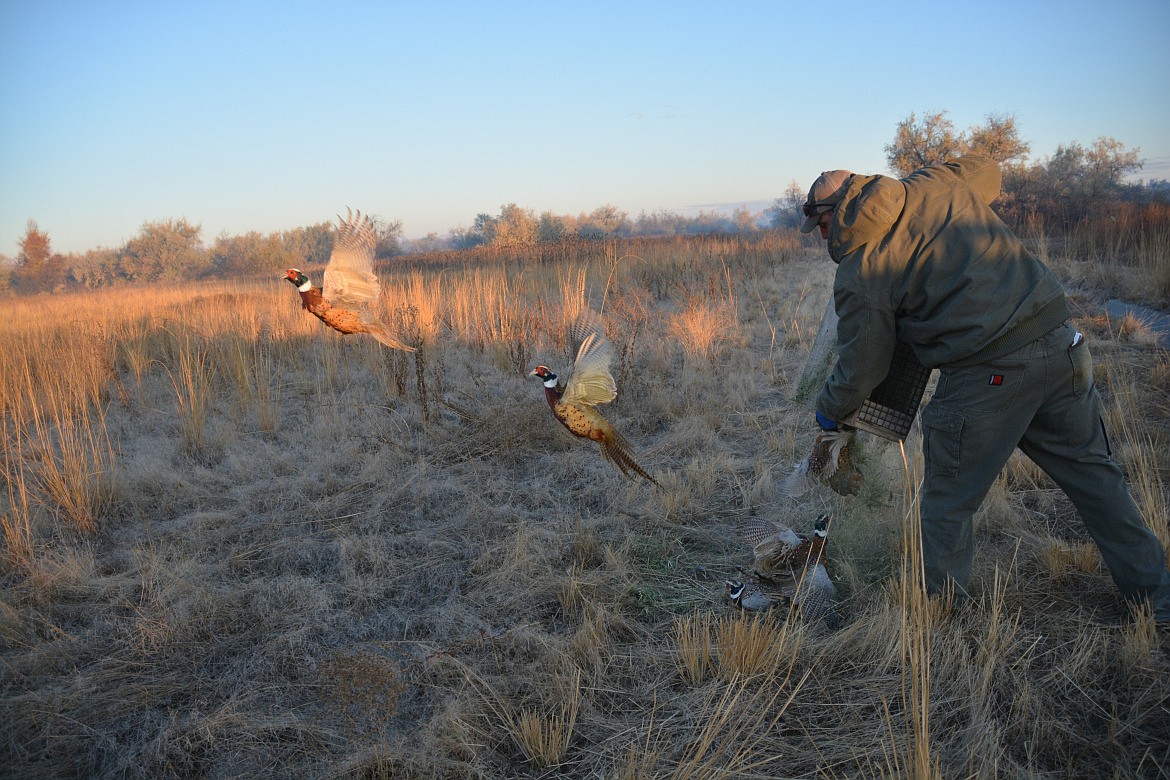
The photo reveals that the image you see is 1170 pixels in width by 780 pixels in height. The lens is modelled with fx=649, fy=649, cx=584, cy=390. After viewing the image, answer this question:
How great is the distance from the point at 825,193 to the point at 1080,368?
3.70 feet

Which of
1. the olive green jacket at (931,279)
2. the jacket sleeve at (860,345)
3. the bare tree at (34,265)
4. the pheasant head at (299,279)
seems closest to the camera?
the olive green jacket at (931,279)

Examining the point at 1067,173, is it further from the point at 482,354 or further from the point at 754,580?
the point at 754,580

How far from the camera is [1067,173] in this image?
68.1 feet

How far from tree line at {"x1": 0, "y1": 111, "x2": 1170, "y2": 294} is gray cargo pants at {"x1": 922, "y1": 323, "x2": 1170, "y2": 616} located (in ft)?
38.3

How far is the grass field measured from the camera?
220cm

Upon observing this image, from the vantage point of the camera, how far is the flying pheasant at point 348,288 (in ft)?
14.1

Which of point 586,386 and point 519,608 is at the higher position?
point 586,386

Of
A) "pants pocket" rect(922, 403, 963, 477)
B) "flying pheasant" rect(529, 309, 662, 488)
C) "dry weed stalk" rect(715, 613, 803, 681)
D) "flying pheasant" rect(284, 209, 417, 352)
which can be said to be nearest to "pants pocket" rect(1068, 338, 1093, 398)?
"pants pocket" rect(922, 403, 963, 477)

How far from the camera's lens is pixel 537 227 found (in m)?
26.5

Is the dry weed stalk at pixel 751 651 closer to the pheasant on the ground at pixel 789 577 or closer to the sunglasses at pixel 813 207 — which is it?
the pheasant on the ground at pixel 789 577

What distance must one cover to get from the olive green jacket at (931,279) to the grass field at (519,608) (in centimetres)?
56

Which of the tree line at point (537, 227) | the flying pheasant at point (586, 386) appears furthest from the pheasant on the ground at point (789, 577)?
the tree line at point (537, 227)

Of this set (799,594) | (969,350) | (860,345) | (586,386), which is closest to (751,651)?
(799,594)

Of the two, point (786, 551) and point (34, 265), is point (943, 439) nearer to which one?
point (786, 551)
